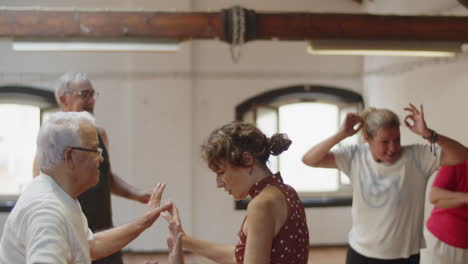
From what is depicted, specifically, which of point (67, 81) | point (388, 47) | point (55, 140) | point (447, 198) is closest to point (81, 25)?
point (67, 81)

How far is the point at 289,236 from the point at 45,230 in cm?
81

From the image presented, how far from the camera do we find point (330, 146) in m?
3.11

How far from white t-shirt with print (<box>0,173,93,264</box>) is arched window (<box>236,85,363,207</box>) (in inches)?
246

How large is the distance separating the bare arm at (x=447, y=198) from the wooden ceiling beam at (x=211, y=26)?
1848 millimetres

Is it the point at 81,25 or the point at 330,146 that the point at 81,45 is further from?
the point at 330,146

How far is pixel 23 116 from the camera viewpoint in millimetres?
7793

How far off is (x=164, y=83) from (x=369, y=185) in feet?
17.0

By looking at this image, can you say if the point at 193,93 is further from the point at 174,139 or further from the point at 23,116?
the point at 23,116

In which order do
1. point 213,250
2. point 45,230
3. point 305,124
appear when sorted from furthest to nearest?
point 305,124 < point 213,250 < point 45,230

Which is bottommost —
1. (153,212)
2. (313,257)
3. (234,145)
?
(313,257)

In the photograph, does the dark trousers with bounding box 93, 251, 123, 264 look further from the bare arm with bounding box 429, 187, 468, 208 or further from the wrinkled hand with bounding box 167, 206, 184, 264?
the bare arm with bounding box 429, 187, 468, 208

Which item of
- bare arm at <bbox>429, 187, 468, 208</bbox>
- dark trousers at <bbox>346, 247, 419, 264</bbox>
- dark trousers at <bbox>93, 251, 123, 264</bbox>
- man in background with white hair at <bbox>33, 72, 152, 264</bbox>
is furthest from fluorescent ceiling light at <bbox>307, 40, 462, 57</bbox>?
dark trousers at <bbox>93, 251, 123, 264</bbox>

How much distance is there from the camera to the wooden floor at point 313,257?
7152 mm

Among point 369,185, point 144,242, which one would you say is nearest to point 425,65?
point 369,185
